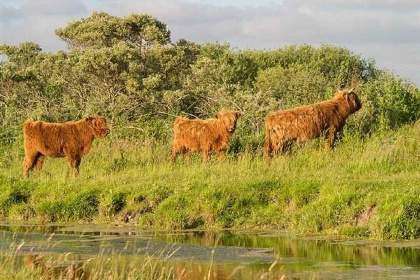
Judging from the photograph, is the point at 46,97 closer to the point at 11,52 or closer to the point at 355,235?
the point at 11,52

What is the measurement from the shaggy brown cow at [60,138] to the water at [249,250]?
4.34 metres

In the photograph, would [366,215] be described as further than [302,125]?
No

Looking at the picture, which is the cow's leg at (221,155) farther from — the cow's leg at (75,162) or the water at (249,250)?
the water at (249,250)

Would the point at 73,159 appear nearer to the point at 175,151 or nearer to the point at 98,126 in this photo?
the point at 98,126

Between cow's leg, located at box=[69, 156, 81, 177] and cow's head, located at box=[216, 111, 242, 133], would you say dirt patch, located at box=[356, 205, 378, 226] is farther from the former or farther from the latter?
cow's leg, located at box=[69, 156, 81, 177]

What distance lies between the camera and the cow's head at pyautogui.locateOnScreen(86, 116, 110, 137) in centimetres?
2031

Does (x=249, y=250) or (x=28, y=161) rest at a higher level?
(x=28, y=161)

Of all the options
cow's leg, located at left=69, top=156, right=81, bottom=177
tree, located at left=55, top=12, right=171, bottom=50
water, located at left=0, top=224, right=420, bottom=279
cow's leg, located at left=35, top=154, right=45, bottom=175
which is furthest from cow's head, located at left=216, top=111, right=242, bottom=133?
tree, located at left=55, top=12, right=171, bottom=50

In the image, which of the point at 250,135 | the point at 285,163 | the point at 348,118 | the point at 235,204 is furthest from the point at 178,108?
the point at 235,204

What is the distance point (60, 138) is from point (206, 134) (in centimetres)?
315

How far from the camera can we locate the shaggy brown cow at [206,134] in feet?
64.4

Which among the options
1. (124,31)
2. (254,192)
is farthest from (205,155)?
(124,31)

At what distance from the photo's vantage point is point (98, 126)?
20.3 meters

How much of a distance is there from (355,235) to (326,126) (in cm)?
579
